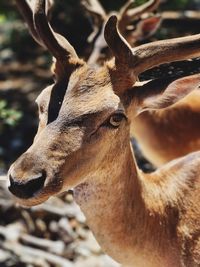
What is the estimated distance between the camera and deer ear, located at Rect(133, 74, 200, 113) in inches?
137

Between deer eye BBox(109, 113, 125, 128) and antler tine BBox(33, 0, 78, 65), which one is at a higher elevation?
antler tine BBox(33, 0, 78, 65)

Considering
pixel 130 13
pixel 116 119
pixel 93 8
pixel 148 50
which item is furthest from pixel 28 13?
pixel 93 8

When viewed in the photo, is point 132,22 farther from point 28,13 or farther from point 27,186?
point 27,186

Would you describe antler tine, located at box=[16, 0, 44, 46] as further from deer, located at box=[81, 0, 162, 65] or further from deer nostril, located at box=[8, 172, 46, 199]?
deer, located at box=[81, 0, 162, 65]

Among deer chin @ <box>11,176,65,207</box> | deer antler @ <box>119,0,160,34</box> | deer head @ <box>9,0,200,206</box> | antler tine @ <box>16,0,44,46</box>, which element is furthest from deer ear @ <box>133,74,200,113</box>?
deer antler @ <box>119,0,160,34</box>

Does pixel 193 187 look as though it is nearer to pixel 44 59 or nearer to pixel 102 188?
pixel 102 188

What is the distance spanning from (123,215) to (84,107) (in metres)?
0.87

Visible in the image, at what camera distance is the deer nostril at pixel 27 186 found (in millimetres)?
3045

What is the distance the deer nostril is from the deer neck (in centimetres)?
46

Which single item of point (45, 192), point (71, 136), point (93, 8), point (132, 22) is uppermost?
point (71, 136)

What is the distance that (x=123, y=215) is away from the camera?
3.75m

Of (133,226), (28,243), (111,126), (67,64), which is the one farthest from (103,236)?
(28,243)

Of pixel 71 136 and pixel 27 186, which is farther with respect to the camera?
pixel 71 136

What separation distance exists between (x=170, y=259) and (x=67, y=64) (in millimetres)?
1458
